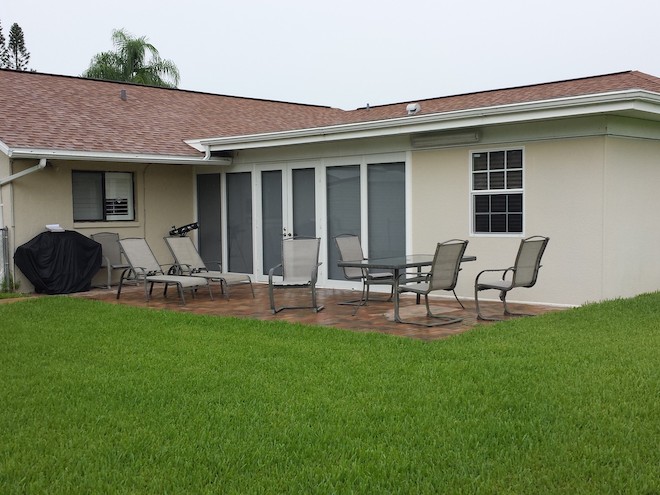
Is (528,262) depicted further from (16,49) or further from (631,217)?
(16,49)

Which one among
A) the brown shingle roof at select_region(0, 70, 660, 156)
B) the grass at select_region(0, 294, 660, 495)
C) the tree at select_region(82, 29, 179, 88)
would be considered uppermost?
the tree at select_region(82, 29, 179, 88)

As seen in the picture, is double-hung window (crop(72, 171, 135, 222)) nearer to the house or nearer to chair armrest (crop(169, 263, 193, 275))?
the house

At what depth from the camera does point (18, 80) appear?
1719cm

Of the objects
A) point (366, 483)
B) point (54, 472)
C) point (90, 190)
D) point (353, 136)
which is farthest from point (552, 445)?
point (90, 190)

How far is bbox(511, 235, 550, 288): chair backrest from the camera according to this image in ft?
31.9

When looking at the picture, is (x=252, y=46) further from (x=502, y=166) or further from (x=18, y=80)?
(x=502, y=166)

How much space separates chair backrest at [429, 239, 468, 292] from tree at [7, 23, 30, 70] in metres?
44.8

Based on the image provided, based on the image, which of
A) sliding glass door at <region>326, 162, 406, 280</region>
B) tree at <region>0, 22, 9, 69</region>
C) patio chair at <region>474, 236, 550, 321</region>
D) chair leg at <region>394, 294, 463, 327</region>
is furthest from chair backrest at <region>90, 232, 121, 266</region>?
tree at <region>0, 22, 9, 69</region>

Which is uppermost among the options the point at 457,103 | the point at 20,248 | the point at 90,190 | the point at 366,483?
the point at 457,103

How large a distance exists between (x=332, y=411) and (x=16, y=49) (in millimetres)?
48720

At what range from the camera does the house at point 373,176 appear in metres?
11.0

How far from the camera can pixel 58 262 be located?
1379cm

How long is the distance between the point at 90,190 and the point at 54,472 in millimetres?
11243

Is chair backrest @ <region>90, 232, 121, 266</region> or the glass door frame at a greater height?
the glass door frame
